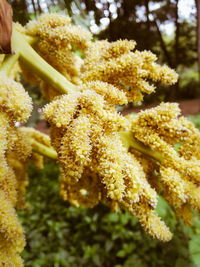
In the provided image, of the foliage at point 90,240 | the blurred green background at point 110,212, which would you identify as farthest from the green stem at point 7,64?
the foliage at point 90,240

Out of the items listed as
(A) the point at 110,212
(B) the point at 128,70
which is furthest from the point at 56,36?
(A) the point at 110,212

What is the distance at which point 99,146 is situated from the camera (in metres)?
0.85

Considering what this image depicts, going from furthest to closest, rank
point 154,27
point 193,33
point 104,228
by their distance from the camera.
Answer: point 104,228 → point 193,33 → point 154,27

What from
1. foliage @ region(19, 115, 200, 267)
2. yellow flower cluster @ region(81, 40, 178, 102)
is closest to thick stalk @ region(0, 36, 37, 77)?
yellow flower cluster @ region(81, 40, 178, 102)

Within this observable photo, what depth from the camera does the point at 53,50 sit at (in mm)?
1107

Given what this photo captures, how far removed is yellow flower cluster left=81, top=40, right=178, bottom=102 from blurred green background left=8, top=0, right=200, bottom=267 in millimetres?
265

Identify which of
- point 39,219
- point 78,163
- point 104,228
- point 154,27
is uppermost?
point 154,27

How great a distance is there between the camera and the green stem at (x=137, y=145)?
3.31 ft

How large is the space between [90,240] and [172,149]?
9.58 feet

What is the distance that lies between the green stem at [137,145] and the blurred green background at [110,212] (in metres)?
0.52

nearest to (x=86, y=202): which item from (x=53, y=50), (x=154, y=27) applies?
(x=53, y=50)

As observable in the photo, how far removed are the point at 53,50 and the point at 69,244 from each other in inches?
117

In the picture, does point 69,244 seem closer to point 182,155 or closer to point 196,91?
point 182,155

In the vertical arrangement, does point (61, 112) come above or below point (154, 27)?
below
